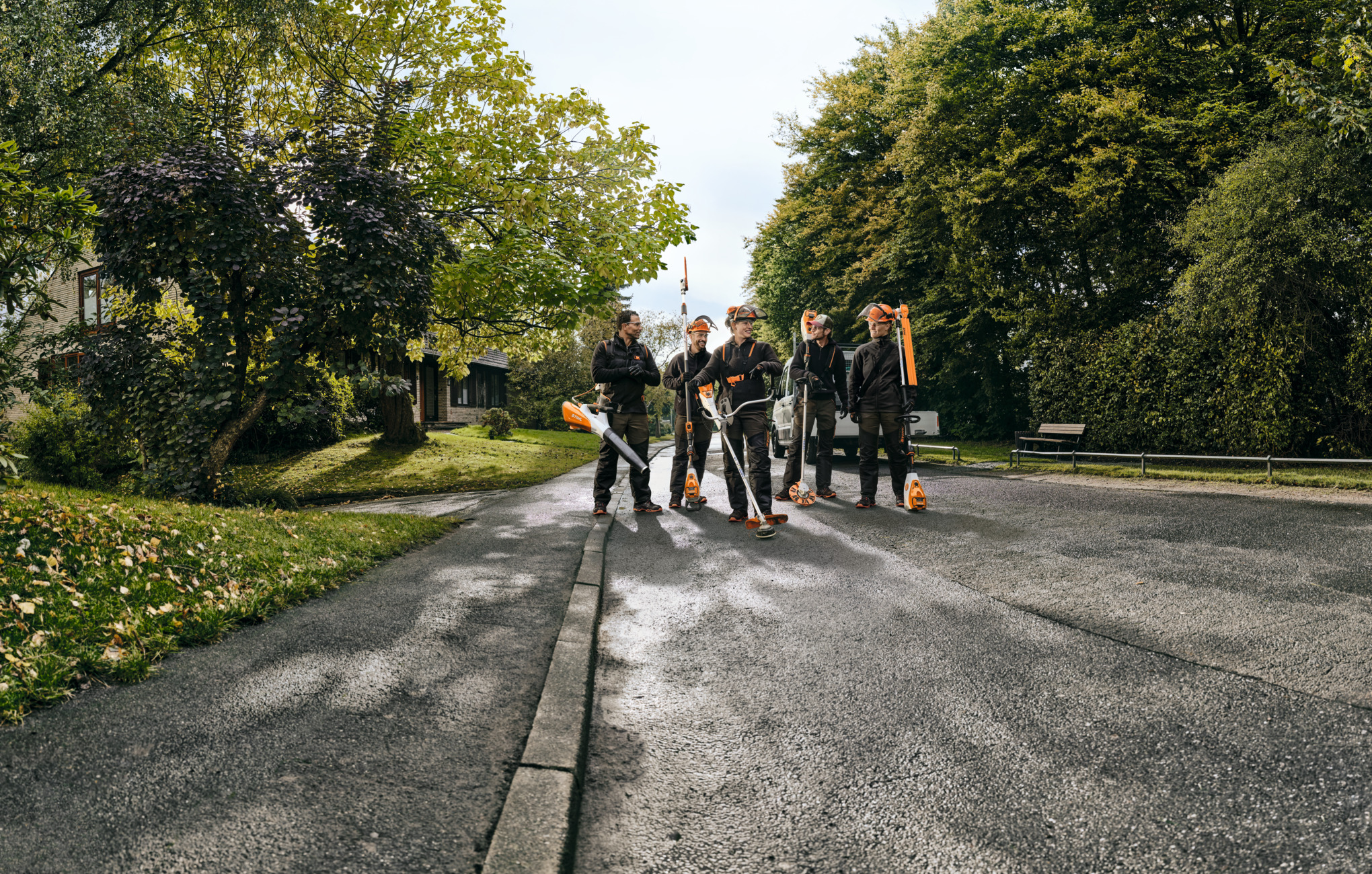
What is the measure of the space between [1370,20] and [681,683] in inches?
529

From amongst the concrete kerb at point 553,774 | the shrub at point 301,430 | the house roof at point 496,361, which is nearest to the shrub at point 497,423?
the shrub at point 301,430

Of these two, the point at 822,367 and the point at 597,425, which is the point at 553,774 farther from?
the point at 822,367

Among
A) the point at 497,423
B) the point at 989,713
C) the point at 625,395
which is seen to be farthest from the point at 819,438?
the point at 497,423

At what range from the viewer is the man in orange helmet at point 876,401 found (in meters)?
9.34

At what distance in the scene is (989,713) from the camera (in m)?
3.25

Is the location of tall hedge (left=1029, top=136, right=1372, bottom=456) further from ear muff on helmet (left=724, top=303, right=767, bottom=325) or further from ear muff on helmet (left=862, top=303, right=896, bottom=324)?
ear muff on helmet (left=724, top=303, right=767, bottom=325)

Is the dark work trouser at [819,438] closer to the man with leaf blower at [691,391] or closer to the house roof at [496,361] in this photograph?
the man with leaf blower at [691,391]

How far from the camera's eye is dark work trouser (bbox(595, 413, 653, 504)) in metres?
9.16

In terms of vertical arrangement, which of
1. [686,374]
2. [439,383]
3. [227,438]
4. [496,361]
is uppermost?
[496,361]

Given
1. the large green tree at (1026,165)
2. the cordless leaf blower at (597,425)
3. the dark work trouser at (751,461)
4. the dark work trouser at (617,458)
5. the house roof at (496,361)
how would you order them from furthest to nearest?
1. the house roof at (496,361)
2. the large green tree at (1026,165)
3. the dark work trouser at (617,458)
4. the cordless leaf blower at (597,425)
5. the dark work trouser at (751,461)

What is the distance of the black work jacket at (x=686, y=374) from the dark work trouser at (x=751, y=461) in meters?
0.83

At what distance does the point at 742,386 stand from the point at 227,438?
24.3 ft

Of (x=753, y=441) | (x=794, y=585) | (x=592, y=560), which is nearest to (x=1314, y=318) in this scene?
(x=753, y=441)

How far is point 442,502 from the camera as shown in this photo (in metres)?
11.3
